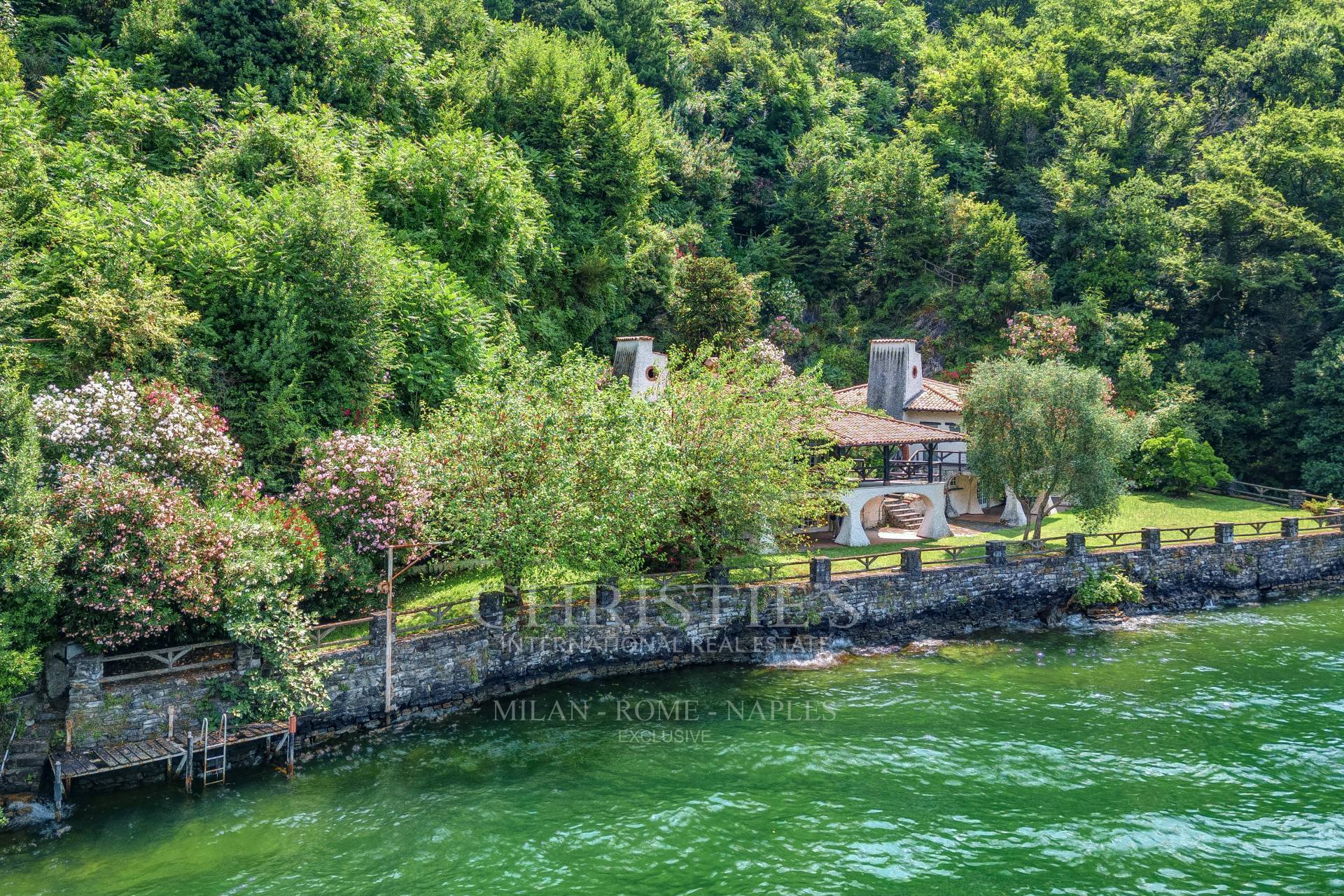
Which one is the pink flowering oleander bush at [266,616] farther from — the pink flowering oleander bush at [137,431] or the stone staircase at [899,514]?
the stone staircase at [899,514]

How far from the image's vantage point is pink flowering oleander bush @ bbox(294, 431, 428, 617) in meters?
23.2

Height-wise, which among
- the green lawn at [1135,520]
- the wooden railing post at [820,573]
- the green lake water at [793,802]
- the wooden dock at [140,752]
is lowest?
the green lake water at [793,802]

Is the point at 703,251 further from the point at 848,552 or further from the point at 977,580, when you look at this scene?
the point at 977,580

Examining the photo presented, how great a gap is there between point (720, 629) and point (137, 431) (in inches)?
669

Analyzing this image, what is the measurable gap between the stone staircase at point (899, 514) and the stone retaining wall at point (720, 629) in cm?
702

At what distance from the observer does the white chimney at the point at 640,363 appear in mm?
38469

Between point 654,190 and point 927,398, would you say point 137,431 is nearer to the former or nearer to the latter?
point 927,398

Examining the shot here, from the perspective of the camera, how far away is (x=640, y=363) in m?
38.8

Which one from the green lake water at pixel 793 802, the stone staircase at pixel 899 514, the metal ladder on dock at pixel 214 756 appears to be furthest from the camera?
the stone staircase at pixel 899 514

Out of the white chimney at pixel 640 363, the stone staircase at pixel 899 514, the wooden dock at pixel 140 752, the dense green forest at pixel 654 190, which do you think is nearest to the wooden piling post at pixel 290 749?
the wooden dock at pixel 140 752

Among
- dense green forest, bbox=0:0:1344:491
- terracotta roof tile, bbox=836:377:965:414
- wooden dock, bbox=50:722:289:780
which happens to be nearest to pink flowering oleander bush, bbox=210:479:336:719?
wooden dock, bbox=50:722:289:780

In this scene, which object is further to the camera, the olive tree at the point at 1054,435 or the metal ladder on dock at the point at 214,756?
the olive tree at the point at 1054,435

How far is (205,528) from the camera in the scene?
19.2 meters

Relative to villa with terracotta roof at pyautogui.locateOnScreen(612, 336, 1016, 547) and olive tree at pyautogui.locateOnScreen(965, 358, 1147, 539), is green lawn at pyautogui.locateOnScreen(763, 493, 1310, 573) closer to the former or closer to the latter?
villa with terracotta roof at pyautogui.locateOnScreen(612, 336, 1016, 547)
